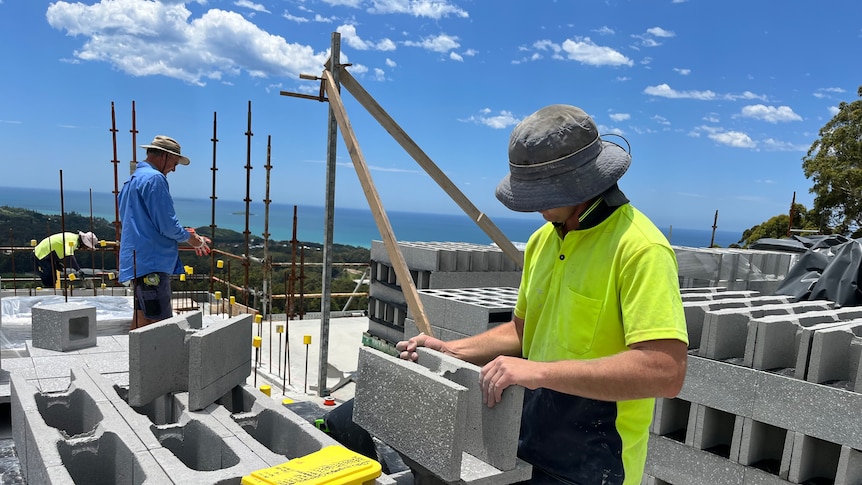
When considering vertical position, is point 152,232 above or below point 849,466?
above

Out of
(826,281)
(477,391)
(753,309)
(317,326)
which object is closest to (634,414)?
(477,391)

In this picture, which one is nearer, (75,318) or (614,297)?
(614,297)

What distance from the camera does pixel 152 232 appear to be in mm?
5582

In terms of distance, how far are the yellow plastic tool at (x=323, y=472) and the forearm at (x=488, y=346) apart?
0.62 m

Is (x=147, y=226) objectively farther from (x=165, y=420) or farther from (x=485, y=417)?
(x=485, y=417)

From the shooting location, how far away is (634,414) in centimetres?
202

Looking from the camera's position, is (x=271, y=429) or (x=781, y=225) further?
(x=781, y=225)

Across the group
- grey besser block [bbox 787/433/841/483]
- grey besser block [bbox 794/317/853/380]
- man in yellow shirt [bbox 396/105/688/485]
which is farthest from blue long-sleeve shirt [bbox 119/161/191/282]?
grey besser block [bbox 787/433/841/483]

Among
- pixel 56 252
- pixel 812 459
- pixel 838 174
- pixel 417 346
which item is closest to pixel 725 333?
pixel 812 459

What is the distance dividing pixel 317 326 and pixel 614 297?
43.5 ft

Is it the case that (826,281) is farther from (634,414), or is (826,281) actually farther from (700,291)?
(634,414)

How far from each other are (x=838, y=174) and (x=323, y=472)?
2904cm

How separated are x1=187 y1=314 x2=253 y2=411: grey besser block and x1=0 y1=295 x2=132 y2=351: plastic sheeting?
3581 millimetres

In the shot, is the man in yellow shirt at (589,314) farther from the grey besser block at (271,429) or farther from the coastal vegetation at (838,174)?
the coastal vegetation at (838,174)
